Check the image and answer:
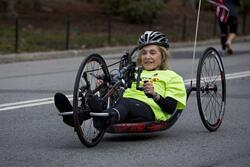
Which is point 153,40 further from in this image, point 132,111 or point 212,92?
point 212,92

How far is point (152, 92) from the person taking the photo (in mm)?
7801

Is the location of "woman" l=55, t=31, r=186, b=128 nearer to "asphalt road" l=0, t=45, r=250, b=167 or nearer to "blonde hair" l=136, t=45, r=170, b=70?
"blonde hair" l=136, t=45, r=170, b=70

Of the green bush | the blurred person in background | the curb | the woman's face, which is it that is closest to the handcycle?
the woman's face

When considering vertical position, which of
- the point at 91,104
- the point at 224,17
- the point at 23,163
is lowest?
the point at 23,163

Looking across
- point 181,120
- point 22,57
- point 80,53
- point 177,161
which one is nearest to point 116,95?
point 177,161

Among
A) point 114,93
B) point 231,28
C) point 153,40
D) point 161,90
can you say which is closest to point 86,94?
point 114,93

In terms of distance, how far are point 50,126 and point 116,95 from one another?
53.8 inches

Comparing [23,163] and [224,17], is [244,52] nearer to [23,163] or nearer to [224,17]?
[224,17]

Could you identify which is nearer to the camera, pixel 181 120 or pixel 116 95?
pixel 116 95

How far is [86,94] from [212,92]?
208 cm

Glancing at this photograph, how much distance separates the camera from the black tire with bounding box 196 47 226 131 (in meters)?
8.52

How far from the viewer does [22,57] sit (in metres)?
18.7

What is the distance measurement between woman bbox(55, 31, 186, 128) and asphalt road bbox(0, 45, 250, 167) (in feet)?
0.88

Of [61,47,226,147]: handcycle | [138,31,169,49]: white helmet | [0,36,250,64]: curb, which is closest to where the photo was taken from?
[61,47,226,147]: handcycle
